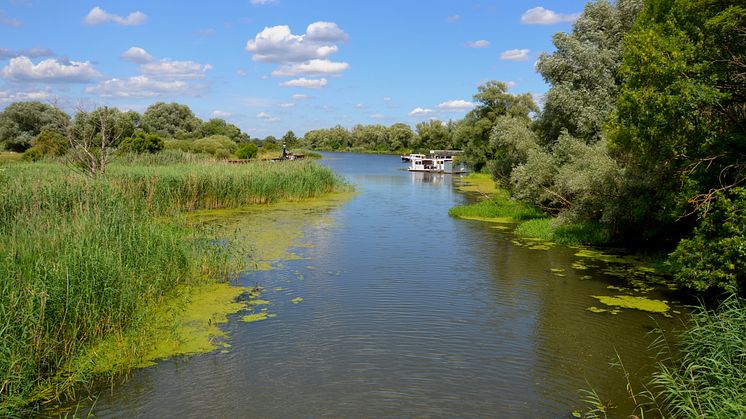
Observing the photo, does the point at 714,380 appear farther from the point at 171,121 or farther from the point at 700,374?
the point at 171,121

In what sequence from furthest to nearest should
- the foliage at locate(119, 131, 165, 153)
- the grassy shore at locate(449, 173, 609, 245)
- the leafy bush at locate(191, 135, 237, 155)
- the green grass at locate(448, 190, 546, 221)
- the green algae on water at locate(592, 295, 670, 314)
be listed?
the leafy bush at locate(191, 135, 237, 155)
the foliage at locate(119, 131, 165, 153)
the green grass at locate(448, 190, 546, 221)
the grassy shore at locate(449, 173, 609, 245)
the green algae on water at locate(592, 295, 670, 314)

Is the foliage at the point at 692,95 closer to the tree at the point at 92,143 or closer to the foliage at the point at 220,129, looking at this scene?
the tree at the point at 92,143

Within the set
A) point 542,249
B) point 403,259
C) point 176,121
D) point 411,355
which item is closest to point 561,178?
point 542,249

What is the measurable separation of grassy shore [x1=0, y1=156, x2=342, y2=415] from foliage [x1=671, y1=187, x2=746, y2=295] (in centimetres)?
1207

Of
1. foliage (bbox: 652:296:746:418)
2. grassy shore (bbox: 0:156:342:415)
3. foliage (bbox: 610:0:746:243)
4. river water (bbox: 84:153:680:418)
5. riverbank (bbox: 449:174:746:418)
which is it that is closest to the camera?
foliage (bbox: 652:296:746:418)

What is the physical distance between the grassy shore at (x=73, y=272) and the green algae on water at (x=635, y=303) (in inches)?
413

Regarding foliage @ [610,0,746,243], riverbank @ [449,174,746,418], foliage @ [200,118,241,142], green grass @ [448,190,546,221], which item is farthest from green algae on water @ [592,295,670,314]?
foliage @ [200,118,241,142]

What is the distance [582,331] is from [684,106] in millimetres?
5551

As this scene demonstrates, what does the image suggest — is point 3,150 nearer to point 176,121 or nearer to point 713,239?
point 176,121

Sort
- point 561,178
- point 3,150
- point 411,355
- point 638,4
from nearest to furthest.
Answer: point 411,355 → point 561,178 → point 638,4 → point 3,150

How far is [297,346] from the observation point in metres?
11.4

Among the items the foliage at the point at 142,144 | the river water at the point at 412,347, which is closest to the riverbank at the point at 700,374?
the river water at the point at 412,347

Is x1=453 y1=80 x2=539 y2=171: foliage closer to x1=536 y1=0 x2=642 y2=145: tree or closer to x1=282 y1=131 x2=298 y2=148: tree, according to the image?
x1=536 y1=0 x2=642 y2=145: tree

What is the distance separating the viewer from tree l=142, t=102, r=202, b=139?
82438mm
